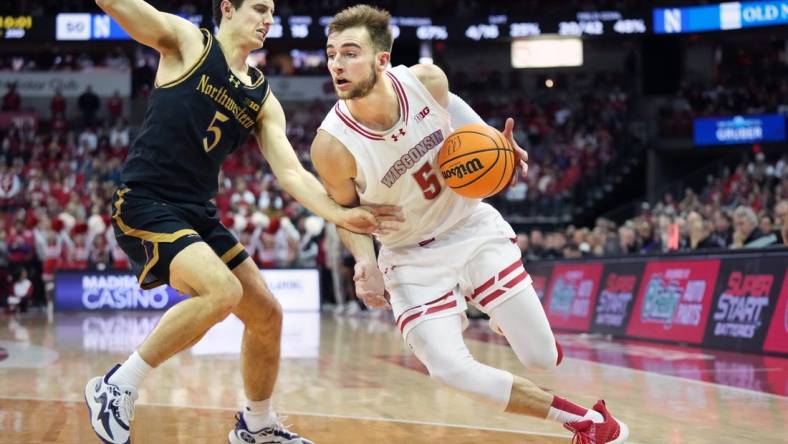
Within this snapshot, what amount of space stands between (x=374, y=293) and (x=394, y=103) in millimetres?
1023

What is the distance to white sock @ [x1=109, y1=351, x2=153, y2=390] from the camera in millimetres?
5219

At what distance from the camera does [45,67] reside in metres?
33.6

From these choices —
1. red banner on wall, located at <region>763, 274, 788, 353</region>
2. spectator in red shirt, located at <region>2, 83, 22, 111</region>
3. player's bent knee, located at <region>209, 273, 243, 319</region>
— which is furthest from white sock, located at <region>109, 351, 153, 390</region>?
spectator in red shirt, located at <region>2, 83, 22, 111</region>

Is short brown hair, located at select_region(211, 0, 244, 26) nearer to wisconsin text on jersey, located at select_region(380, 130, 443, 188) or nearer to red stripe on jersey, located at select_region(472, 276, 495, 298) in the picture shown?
wisconsin text on jersey, located at select_region(380, 130, 443, 188)

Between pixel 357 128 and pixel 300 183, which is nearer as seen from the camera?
pixel 357 128

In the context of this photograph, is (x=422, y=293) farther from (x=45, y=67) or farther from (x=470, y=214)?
(x=45, y=67)

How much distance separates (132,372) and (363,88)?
1.90 m

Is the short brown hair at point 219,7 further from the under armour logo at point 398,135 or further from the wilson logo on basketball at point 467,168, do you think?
the wilson logo on basketball at point 467,168

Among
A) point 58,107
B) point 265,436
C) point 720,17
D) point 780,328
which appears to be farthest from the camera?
point 58,107

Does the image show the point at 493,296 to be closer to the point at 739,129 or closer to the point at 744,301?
the point at 744,301

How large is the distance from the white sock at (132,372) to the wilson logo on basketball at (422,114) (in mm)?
1923

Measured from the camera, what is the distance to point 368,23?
17.3 ft

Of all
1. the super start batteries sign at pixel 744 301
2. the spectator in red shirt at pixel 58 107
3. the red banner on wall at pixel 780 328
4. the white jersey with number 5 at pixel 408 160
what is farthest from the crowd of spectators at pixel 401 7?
the white jersey with number 5 at pixel 408 160

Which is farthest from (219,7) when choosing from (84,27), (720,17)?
(720,17)
